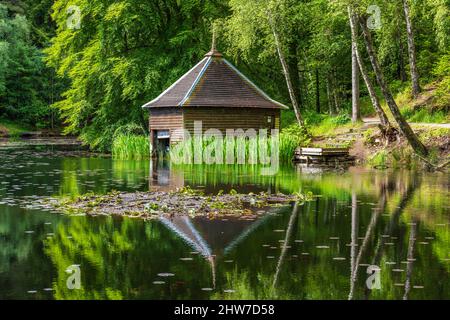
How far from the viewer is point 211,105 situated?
3922 cm

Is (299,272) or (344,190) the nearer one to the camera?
(299,272)

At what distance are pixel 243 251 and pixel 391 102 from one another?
18.2 meters

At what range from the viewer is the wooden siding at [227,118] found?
39.5 metres

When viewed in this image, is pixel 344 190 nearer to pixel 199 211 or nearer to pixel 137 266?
pixel 199 211

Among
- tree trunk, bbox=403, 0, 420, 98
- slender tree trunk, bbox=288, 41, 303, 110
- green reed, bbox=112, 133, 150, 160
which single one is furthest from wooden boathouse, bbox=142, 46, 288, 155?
slender tree trunk, bbox=288, 41, 303, 110

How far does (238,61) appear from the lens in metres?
49.5

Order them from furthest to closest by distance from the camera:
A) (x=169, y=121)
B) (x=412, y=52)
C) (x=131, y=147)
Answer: (x=131, y=147) → (x=169, y=121) → (x=412, y=52)

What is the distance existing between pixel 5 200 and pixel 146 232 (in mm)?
6634

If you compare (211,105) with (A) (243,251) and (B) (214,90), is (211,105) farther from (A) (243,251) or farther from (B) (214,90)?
(A) (243,251)

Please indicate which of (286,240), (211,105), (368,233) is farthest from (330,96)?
(286,240)

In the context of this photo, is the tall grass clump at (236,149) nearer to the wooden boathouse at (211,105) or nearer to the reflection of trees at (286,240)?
the wooden boathouse at (211,105)

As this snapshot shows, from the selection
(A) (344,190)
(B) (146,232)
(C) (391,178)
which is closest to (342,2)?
(C) (391,178)

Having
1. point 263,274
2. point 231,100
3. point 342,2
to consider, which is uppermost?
point 342,2

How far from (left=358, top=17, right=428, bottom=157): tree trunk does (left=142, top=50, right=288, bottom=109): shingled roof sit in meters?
11.8
